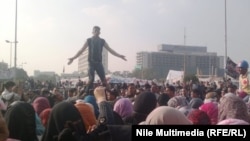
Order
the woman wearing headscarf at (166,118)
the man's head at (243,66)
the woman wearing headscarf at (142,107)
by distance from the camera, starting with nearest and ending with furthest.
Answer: the woman wearing headscarf at (166,118), the woman wearing headscarf at (142,107), the man's head at (243,66)

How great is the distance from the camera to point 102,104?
520cm

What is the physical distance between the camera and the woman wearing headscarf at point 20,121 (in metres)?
5.34

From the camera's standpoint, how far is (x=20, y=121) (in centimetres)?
537

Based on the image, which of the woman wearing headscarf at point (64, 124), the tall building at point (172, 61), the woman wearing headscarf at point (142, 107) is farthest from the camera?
the tall building at point (172, 61)

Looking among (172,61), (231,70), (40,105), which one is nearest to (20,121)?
(40,105)

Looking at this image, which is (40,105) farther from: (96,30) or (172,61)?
(172,61)

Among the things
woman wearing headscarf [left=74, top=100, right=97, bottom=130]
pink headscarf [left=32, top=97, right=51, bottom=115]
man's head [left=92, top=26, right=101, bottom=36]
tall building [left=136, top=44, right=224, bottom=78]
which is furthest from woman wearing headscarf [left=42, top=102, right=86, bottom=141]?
tall building [left=136, top=44, right=224, bottom=78]

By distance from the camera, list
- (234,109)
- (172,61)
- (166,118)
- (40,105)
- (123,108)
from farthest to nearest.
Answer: (172,61) → (40,105) → (123,108) → (234,109) → (166,118)

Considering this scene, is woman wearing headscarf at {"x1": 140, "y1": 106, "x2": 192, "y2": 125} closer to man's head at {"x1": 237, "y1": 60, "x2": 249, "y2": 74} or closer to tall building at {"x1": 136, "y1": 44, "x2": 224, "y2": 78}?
man's head at {"x1": 237, "y1": 60, "x2": 249, "y2": 74}

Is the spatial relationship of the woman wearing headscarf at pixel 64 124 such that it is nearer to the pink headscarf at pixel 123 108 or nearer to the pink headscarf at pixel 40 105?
the pink headscarf at pixel 123 108

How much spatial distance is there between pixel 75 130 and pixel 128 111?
7.08 ft

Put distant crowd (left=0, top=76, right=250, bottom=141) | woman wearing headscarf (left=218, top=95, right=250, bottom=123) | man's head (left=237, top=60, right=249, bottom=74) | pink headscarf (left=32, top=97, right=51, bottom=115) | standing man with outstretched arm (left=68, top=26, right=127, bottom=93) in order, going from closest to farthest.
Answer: distant crowd (left=0, top=76, right=250, bottom=141)
woman wearing headscarf (left=218, top=95, right=250, bottom=123)
pink headscarf (left=32, top=97, right=51, bottom=115)
man's head (left=237, top=60, right=249, bottom=74)
standing man with outstretched arm (left=68, top=26, right=127, bottom=93)

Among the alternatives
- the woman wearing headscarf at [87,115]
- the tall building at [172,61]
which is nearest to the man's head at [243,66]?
the woman wearing headscarf at [87,115]

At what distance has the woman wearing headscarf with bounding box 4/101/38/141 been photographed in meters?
5.34
